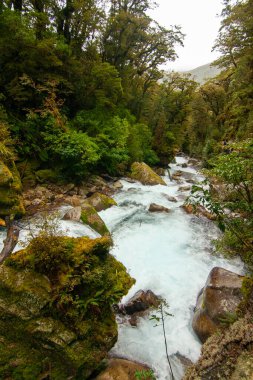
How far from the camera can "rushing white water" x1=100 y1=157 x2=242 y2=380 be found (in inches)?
181

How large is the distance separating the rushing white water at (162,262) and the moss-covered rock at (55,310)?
83cm

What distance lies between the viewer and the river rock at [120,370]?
11.7 ft

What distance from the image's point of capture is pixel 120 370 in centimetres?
368

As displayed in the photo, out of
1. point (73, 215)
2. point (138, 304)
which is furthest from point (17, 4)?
point (138, 304)

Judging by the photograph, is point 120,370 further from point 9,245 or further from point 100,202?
point 100,202

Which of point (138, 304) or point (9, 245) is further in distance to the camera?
point (138, 304)

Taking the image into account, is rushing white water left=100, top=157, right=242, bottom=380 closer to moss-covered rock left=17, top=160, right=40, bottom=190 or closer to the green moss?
moss-covered rock left=17, top=160, right=40, bottom=190

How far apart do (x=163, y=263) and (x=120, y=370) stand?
3.84 m

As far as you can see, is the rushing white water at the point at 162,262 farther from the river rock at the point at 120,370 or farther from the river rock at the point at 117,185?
the river rock at the point at 117,185

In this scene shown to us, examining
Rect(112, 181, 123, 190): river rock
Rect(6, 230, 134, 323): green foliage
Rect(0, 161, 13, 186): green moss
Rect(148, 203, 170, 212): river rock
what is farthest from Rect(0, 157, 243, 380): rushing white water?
Rect(0, 161, 13, 186): green moss

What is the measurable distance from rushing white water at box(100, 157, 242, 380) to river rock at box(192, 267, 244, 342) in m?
0.31

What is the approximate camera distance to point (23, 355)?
130 inches

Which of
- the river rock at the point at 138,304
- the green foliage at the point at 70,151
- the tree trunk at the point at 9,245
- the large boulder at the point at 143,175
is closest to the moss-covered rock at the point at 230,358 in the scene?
the river rock at the point at 138,304

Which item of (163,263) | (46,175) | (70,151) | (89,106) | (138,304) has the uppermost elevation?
(89,106)
